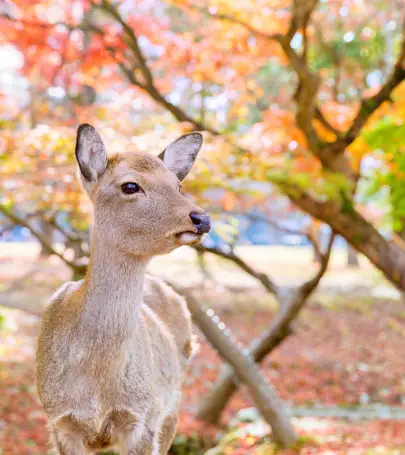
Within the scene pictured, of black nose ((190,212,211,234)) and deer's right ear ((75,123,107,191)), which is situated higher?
deer's right ear ((75,123,107,191))

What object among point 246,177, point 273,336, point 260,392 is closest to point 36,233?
point 246,177

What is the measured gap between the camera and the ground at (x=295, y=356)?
28.6ft

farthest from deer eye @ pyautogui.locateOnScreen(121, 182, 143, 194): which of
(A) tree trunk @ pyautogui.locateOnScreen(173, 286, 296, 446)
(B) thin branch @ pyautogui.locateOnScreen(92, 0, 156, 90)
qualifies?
(A) tree trunk @ pyautogui.locateOnScreen(173, 286, 296, 446)

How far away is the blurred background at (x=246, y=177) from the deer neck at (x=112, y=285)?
544mm

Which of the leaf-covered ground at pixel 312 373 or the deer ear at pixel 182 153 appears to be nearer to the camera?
the deer ear at pixel 182 153

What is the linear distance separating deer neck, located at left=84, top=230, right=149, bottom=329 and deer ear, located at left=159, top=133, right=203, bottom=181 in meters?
0.50

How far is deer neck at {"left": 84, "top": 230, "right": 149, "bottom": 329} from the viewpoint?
8.81 ft

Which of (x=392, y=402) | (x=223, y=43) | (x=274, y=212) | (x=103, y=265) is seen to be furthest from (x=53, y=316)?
(x=274, y=212)

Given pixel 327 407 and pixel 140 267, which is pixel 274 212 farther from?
pixel 140 267

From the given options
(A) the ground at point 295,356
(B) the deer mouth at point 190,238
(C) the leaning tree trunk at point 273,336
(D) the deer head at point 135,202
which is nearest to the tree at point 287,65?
(C) the leaning tree trunk at point 273,336

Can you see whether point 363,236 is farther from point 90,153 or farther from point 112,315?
point 90,153

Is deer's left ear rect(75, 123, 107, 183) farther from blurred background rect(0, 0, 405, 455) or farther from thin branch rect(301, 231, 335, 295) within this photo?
thin branch rect(301, 231, 335, 295)

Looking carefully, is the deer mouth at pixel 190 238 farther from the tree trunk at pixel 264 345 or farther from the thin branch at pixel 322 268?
the tree trunk at pixel 264 345

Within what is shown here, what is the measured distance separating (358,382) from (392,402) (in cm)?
112
